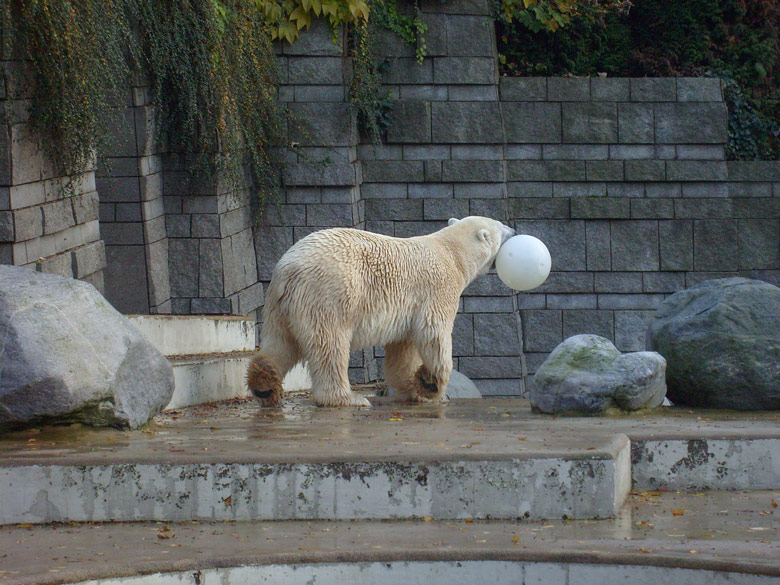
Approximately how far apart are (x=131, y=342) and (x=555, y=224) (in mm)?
6303

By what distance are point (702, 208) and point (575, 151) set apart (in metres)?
1.42

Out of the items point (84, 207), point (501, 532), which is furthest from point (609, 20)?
point (501, 532)

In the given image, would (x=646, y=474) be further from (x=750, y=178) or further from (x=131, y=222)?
(x=750, y=178)

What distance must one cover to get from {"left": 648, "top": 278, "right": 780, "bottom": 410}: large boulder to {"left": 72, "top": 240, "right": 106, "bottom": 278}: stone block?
3.75m

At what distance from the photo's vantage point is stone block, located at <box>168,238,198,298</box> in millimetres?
9172

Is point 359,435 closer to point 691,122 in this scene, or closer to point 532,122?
point 532,122

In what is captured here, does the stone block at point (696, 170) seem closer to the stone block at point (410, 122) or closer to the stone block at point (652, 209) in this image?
the stone block at point (652, 209)

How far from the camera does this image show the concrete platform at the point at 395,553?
413 centimetres

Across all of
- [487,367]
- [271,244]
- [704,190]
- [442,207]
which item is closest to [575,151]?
[704,190]

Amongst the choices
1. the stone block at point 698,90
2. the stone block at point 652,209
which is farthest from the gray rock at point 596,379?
the stone block at point 698,90

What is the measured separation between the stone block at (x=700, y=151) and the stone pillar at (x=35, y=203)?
6.25 metres

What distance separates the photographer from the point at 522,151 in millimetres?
11102

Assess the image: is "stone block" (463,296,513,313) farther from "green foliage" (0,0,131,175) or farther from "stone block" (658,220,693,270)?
"green foliage" (0,0,131,175)

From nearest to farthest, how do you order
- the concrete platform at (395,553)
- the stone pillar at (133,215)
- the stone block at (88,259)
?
the concrete platform at (395,553) → the stone block at (88,259) → the stone pillar at (133,215)
